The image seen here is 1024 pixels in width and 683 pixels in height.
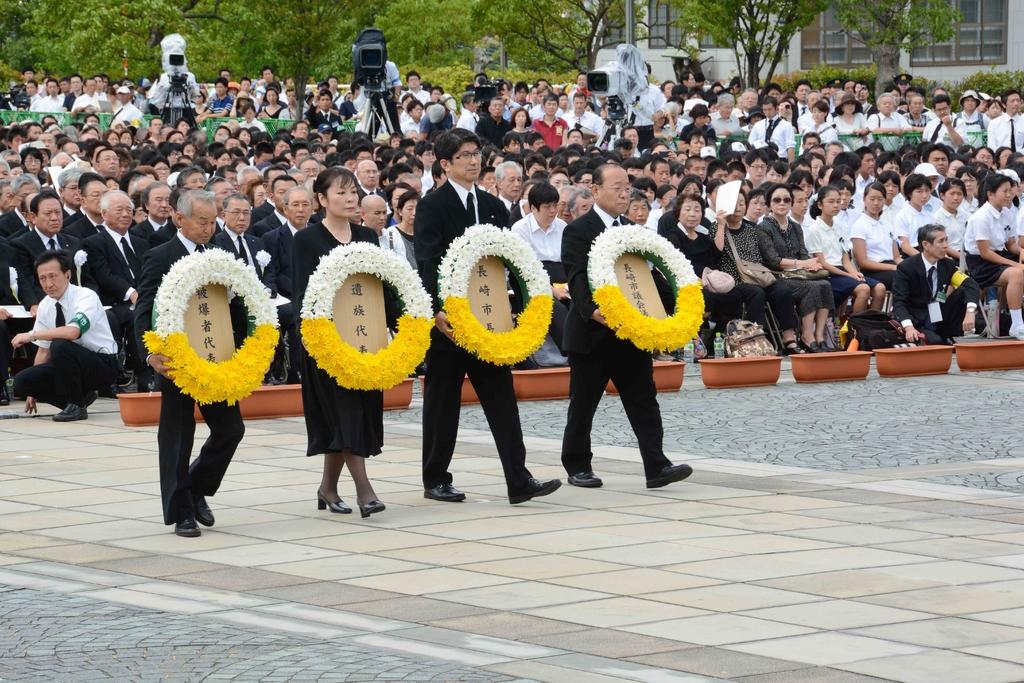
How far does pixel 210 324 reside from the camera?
9.88 meters

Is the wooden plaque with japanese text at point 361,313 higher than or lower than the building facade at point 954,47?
lower

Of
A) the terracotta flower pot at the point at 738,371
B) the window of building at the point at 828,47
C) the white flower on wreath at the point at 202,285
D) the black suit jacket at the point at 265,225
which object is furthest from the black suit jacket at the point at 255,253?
the window of building at the point at 828,47

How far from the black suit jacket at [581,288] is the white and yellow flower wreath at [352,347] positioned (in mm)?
1242

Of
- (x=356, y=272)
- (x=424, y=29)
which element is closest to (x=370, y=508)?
(x=356, y=272)

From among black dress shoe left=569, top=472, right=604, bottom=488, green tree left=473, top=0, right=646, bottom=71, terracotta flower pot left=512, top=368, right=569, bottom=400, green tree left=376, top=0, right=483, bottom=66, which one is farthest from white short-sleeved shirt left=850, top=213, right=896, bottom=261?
green tree left=376, top=0, right=483, bottom=66

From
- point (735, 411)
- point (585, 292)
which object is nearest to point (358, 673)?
point (585, 292)

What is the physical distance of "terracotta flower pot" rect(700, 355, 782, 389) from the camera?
16.0 meters

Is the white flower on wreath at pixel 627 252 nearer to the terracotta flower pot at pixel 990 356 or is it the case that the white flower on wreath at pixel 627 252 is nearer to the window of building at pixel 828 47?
the terracotta flower pot at pixel 990 356

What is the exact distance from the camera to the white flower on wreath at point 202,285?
31.6 feet

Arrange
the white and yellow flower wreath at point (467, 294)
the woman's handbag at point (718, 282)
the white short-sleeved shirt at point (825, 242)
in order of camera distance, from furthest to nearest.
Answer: the white short-sleeved shirt at point (825, 242)
the woman's handbag at point (718, 282)
the white and yellow flower wreath at point (467, 294)

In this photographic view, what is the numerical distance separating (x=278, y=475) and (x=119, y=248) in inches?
195

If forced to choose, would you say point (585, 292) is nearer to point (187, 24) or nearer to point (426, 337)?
point (426, 337)

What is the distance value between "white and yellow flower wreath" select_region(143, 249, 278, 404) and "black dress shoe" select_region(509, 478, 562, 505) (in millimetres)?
1615

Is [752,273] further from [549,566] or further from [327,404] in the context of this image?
[549,566]
